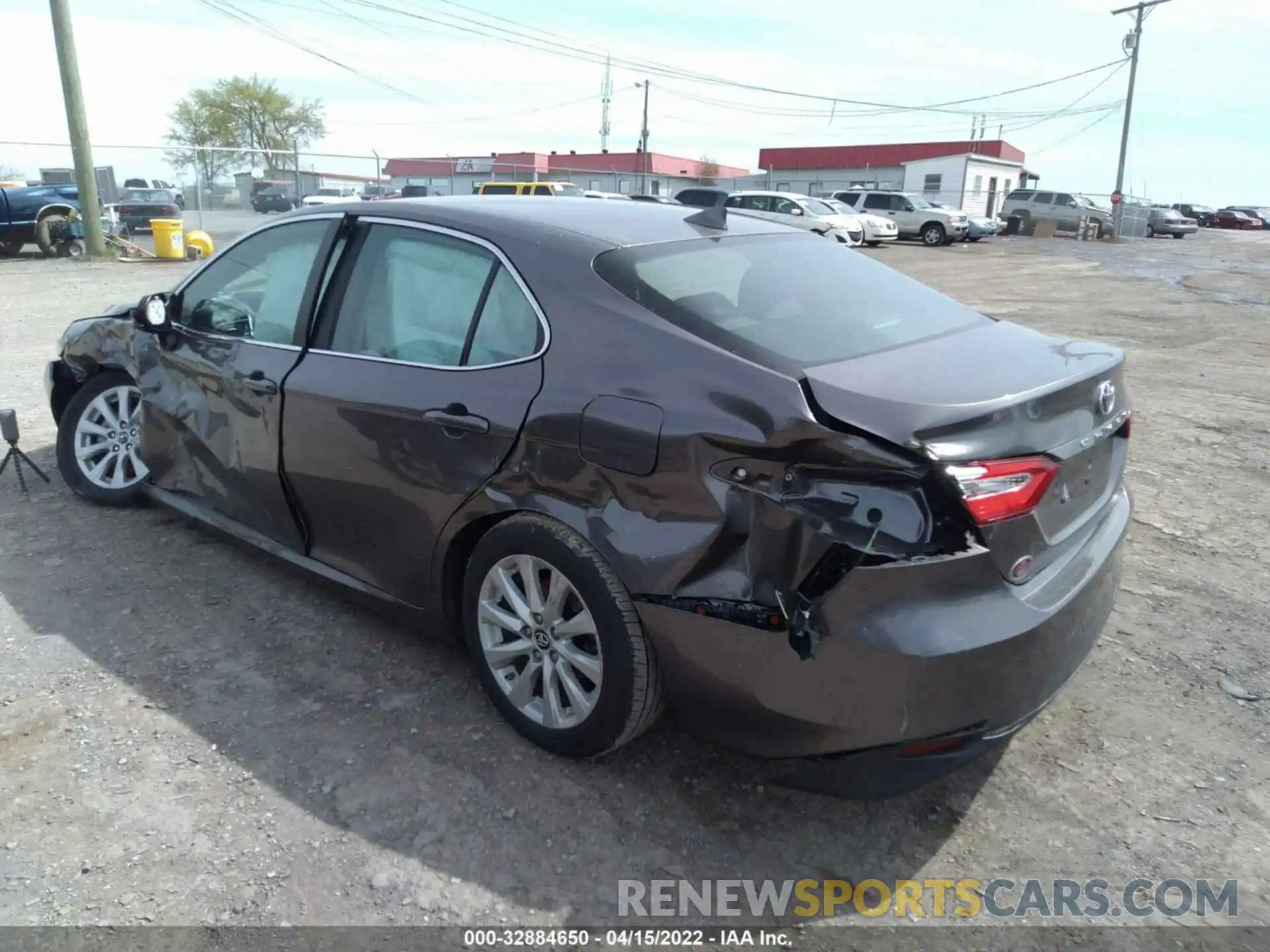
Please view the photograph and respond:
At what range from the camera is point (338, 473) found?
3.32m

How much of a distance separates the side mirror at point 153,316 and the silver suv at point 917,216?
30.2 m

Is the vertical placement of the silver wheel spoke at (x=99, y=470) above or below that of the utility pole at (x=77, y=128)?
below

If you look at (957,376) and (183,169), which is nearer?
(957,376)

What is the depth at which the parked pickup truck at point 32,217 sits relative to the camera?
1934cm

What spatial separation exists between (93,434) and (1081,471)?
466 cm

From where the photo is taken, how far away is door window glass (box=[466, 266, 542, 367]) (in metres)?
2.85

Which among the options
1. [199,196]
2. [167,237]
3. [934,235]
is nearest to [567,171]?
[934,235]

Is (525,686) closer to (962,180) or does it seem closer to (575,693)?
(575,693)

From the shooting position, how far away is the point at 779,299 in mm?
2938

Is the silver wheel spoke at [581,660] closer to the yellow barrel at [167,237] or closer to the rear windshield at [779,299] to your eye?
the rear windshield at [779,299]

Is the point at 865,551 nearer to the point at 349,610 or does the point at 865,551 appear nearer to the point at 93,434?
the point at 349,610

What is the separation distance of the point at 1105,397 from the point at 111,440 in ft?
15.1

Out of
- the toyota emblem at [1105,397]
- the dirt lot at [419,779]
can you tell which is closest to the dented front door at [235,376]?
the dirt lot at [419,779]

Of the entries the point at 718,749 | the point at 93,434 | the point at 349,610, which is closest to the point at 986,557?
the point at 718,749
